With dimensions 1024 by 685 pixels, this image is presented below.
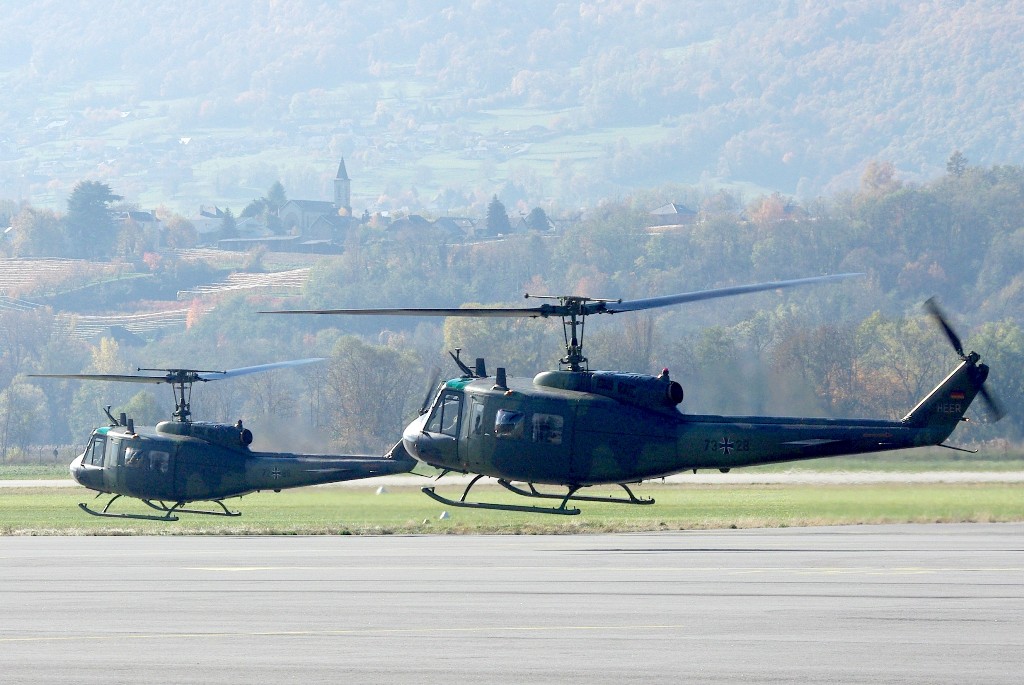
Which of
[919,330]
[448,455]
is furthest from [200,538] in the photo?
[919,330]

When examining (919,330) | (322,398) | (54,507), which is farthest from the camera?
(322,398)

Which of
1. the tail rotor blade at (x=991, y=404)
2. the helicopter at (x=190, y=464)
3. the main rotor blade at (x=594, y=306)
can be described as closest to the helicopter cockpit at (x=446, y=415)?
the main rotor blade at (x=594, y=306)

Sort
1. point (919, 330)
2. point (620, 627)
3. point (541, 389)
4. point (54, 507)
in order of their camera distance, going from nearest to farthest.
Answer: point (620, 627)
point (541, 389)
point (54, 507)
point (919, 330)

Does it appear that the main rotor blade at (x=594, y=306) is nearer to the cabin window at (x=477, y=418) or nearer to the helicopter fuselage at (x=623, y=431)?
the helicopter fuselage at (x=623, y=431)

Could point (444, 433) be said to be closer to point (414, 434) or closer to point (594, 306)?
point (414, 434)

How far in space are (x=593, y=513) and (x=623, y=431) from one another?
18976mm

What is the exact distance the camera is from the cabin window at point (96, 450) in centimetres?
4659

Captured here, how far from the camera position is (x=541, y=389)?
3416 cm

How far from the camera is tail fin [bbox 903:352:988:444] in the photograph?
32.1m

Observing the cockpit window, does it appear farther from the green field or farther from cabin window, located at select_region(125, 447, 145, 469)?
the green field

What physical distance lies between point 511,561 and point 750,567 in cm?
462

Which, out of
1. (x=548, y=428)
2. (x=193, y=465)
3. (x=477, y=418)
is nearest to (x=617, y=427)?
(x=548, y=428)

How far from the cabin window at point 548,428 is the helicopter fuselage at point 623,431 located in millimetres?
20

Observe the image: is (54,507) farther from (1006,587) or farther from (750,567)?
(1006,587)
